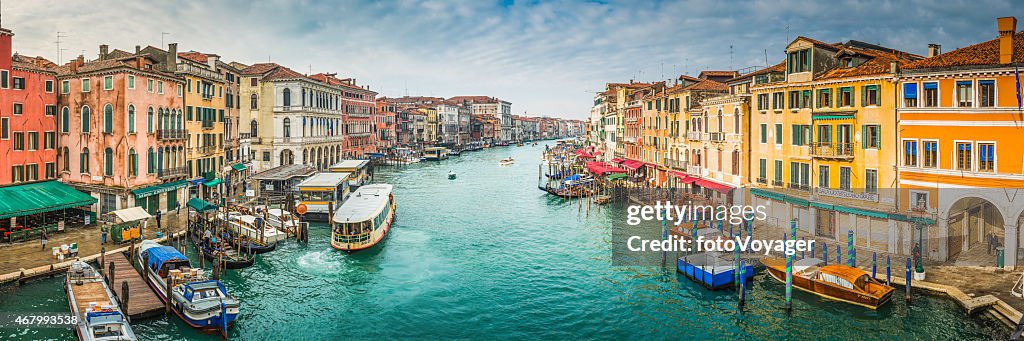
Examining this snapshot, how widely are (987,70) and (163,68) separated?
41263 millimetres

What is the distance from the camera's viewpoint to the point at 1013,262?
22578mm

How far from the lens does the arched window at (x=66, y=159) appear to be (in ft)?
111

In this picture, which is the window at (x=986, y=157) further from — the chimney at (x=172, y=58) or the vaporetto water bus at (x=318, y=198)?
the chimney at (x=172, y=58)

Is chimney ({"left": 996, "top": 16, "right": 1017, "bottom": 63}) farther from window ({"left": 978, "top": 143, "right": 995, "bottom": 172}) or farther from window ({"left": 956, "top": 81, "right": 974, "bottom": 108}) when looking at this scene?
window ({"left": 978, "top": 143, "right": 995, "bottom": 172})

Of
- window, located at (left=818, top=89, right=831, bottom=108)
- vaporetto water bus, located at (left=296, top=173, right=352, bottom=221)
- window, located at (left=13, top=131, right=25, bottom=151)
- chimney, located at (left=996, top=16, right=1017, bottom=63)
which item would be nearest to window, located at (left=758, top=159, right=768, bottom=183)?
window, located at (left=818, top=89, right=831, bottom=108)

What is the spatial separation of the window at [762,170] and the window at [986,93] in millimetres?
10715

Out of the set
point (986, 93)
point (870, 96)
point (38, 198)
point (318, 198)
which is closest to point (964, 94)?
point (986, 93)

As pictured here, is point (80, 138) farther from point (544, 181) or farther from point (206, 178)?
point (544, 181)

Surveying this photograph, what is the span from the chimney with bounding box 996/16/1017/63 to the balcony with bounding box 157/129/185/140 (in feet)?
129

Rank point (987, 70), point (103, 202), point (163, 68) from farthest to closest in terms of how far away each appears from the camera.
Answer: point (163, 68)
point (103, 202)
point (987, 70)

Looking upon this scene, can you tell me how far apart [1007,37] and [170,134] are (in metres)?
39.7

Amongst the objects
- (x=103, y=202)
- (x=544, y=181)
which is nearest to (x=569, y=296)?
(x=103, y=202)

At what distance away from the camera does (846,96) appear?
91.2ft

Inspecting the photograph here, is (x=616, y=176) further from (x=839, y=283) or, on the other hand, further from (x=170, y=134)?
(x=170, y=134)
